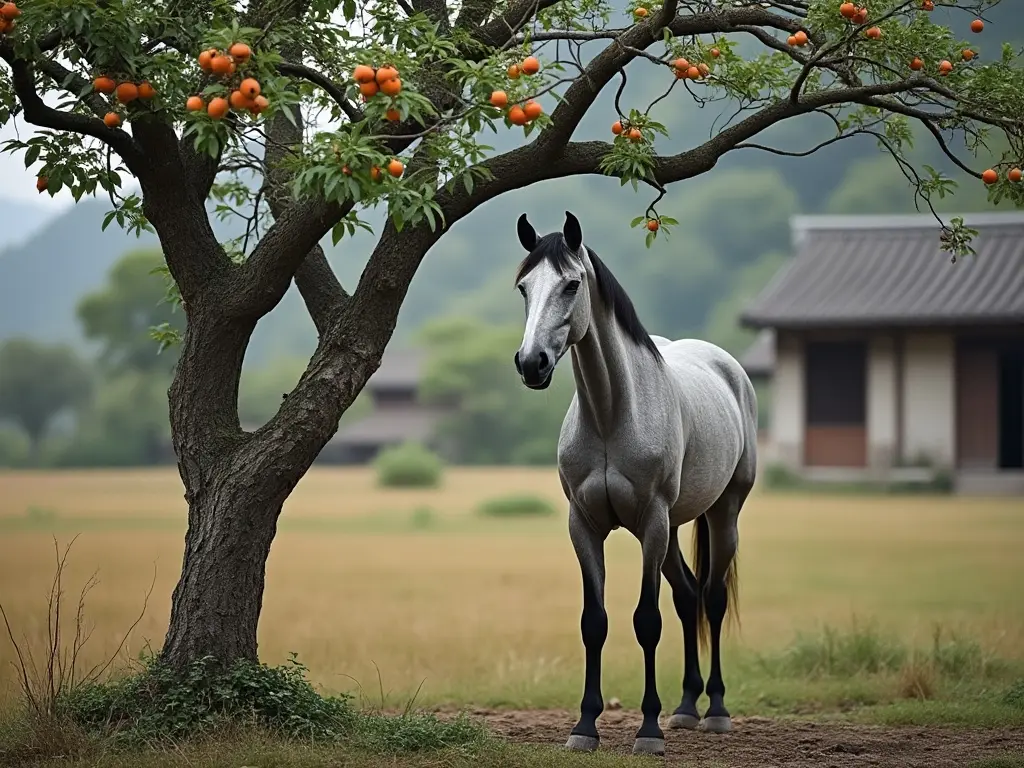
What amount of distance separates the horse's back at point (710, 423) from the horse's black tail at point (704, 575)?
337 millimetres

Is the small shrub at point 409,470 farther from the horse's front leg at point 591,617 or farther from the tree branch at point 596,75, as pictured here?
the tree branch at point 596,75

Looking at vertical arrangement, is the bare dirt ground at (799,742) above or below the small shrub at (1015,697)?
below

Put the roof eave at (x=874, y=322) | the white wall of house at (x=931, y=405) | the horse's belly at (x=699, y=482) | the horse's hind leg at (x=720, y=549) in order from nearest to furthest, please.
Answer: the horse's belly at (x=699, y=482), the horse's hind leg at (x=720, y=549), the white wall of house at (x=931, y=405), the roof eave at (x=874, y=322)

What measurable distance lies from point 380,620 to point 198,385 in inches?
197

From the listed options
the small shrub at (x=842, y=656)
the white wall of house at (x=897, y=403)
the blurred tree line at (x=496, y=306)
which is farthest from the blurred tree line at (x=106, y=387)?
the small shrub at (x=842, y=656)

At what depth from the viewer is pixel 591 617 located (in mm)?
4914

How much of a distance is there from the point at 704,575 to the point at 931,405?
1540cm

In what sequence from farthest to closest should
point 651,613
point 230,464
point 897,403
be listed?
A: point 897,403 < point 651,613 < point 230,464

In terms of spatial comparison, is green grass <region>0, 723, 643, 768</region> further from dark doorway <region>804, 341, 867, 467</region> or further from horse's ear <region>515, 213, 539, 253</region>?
dark doorway <region>804, 341, 867, 467</region>

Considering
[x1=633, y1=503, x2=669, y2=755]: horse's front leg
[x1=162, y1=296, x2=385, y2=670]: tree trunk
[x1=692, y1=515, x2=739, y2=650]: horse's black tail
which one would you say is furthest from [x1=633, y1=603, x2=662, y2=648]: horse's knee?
[x1=162, y1=296, x2=385, y2=670]: tree trunk

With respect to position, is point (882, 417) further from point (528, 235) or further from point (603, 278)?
point (528, 235)

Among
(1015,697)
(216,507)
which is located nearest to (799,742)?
(1015,697)

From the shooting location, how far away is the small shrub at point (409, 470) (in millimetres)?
28266

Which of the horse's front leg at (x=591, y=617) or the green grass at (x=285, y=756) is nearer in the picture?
the green grass at (x=285, y=756)
